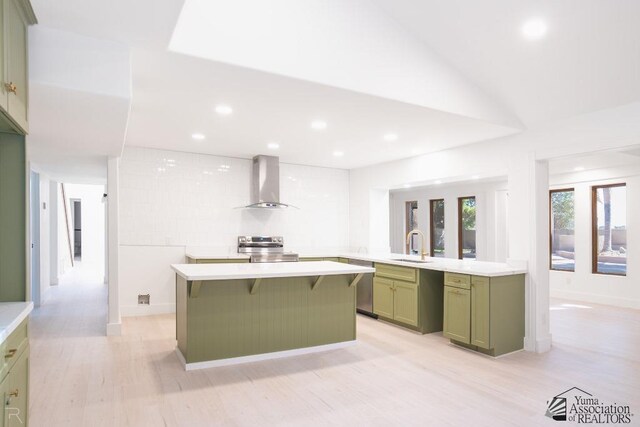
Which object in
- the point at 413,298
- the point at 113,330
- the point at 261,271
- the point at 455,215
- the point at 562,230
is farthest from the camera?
the point at 455,215

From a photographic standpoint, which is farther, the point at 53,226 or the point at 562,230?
the point at 53,226

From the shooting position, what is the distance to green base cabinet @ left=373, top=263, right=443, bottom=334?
15.1 ft

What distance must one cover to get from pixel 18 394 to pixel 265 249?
4.46m

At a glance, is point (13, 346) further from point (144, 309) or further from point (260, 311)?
point (144, 309)

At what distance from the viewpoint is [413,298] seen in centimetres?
465

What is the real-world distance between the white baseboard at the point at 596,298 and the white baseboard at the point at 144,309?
6717mm

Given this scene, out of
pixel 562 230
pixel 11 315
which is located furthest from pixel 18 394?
pixel 562 230

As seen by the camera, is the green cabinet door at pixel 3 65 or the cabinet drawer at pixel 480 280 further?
the cabinet drawer at pixel 480 280

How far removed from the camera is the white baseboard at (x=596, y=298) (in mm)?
6266

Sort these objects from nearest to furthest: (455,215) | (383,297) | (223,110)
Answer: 1. (223,110)
2. (383,297)
3. (455,215)

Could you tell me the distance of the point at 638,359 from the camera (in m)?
3.78

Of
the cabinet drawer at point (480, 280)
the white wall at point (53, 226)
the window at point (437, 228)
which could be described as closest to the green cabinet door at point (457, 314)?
the cabinet drawer at point (480, 280)

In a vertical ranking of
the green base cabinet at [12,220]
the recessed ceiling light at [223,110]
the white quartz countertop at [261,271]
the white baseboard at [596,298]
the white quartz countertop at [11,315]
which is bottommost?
the white baseboard at [596,298]

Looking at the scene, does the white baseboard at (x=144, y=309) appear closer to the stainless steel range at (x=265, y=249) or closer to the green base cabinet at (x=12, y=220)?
the stainless steel range at (x=265, y=249)
